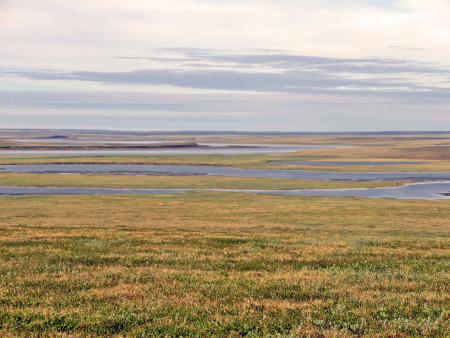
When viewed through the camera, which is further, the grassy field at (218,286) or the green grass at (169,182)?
the green grass at (169,182)

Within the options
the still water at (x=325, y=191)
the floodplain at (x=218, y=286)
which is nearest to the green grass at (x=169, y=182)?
the still water at (x=325, y=191)

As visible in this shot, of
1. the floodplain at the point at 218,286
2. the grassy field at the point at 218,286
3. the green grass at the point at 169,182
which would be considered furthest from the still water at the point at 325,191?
the grassy field at the point at 218,286

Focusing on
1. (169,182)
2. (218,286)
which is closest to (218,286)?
(218,286)

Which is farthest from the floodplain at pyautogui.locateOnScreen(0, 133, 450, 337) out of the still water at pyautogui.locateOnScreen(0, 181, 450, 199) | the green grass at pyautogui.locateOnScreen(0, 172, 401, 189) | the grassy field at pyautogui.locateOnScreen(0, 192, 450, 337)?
the green grass at pyautogui.locateOnScreen(0, 172, 401, 189)

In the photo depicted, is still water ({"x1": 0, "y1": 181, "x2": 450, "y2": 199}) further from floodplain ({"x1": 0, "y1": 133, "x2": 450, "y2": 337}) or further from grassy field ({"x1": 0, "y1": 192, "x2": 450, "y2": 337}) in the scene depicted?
grassy field ({"x1": 0, "y1": 192, "x2": 450, "y2": 337})

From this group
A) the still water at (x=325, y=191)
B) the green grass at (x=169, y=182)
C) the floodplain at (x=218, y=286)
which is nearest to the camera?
the floodplain at (x=218, y=286)

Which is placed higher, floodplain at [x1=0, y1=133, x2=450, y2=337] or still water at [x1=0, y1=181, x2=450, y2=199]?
floodplain at [x1=0, y1=133, x2=450, y2=337]

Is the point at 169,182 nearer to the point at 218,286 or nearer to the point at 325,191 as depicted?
the point at 325,191

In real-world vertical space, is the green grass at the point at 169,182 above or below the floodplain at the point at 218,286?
below

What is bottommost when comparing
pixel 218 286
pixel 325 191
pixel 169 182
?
pixel 325 191

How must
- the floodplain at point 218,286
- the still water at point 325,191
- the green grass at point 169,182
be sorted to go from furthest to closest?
the green grass at point 169,182, the still water at point 325,191, the floodplain at point 218,286

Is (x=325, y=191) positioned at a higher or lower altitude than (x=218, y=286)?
lower

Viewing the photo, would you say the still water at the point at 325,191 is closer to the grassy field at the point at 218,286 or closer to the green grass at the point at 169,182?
the green grass at the point at 169,182

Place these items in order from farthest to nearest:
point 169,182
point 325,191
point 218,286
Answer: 1. point 169,182
2. point 325,191
3. point 218,286
